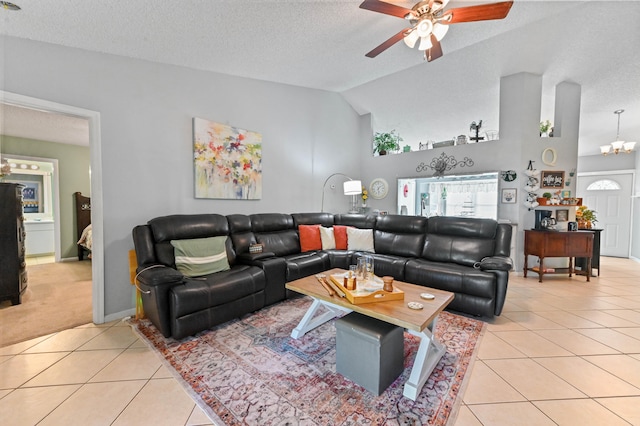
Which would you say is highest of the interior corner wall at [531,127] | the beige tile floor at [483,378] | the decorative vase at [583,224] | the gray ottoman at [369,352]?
the interior corner wall at [531,127]

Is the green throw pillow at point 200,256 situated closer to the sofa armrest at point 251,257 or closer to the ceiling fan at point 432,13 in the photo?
the sofa armrest at point 251,257

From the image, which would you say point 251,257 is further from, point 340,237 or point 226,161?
point 340,237

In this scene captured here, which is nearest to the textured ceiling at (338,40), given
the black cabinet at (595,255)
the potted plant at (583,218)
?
the potted plant at (583,218)

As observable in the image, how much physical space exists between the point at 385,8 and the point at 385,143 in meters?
3.75

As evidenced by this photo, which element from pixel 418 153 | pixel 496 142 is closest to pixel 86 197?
pixel 418 153

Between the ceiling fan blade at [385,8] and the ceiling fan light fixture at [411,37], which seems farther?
the ceiling fan light fixture at [411,37]

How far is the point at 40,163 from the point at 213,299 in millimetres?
5808

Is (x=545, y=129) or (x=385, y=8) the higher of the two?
(x=385, y=8)

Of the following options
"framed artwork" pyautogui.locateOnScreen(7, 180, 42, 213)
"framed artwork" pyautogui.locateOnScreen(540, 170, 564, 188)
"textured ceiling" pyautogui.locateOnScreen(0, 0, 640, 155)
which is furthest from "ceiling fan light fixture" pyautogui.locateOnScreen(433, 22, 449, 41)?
"framed artwork" pyautogui.locateOnScreen(7, 180, 42, 213)

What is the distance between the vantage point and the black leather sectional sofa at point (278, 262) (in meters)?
Result: 2.33

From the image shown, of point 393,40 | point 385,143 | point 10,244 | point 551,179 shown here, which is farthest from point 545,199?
point 10,244

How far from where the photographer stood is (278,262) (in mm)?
3137

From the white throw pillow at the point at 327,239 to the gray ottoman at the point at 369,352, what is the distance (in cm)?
217

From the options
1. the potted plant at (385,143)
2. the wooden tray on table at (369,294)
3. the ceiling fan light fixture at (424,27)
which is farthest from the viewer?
the potted plant at (385,143)
